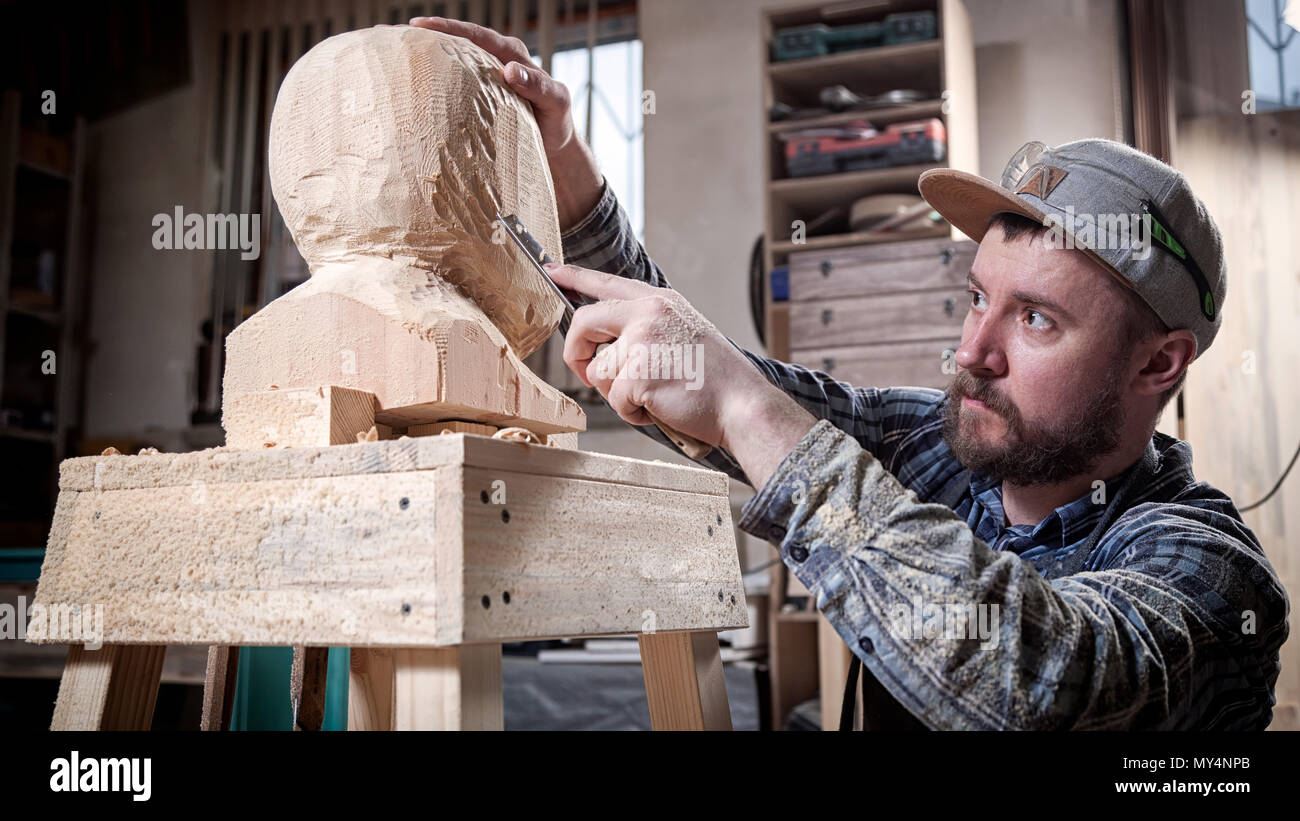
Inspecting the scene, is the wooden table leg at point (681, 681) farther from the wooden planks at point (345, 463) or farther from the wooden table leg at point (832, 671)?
the wooden table leg at point (832, 671)

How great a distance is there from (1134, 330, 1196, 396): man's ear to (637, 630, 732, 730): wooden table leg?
0.58 metres

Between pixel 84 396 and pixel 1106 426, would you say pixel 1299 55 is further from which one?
pixel 84 396

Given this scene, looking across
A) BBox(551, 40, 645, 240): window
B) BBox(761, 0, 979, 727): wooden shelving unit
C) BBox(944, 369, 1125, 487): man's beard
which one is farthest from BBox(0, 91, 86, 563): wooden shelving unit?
BBox(944, 369, 1125, 487): man's beard

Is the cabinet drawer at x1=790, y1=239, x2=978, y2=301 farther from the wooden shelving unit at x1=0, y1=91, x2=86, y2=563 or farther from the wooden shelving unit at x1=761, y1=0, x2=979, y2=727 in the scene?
the wooden shelving unit at x1=0, y1=91, x2=86, y2=563

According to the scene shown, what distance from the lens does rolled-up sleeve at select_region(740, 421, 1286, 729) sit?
2.34 ft

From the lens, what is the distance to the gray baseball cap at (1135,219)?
3.48ft

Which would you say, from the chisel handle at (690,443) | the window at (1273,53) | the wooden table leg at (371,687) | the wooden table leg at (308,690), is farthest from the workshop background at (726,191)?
the chisel handle at (690,443)

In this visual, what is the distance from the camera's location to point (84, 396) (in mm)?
4496

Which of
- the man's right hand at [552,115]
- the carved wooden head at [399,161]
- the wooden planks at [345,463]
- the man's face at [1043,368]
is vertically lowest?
the wooden planks at [345,463]

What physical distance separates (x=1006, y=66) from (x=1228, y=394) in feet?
4.44

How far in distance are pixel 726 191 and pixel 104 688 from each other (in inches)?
131
